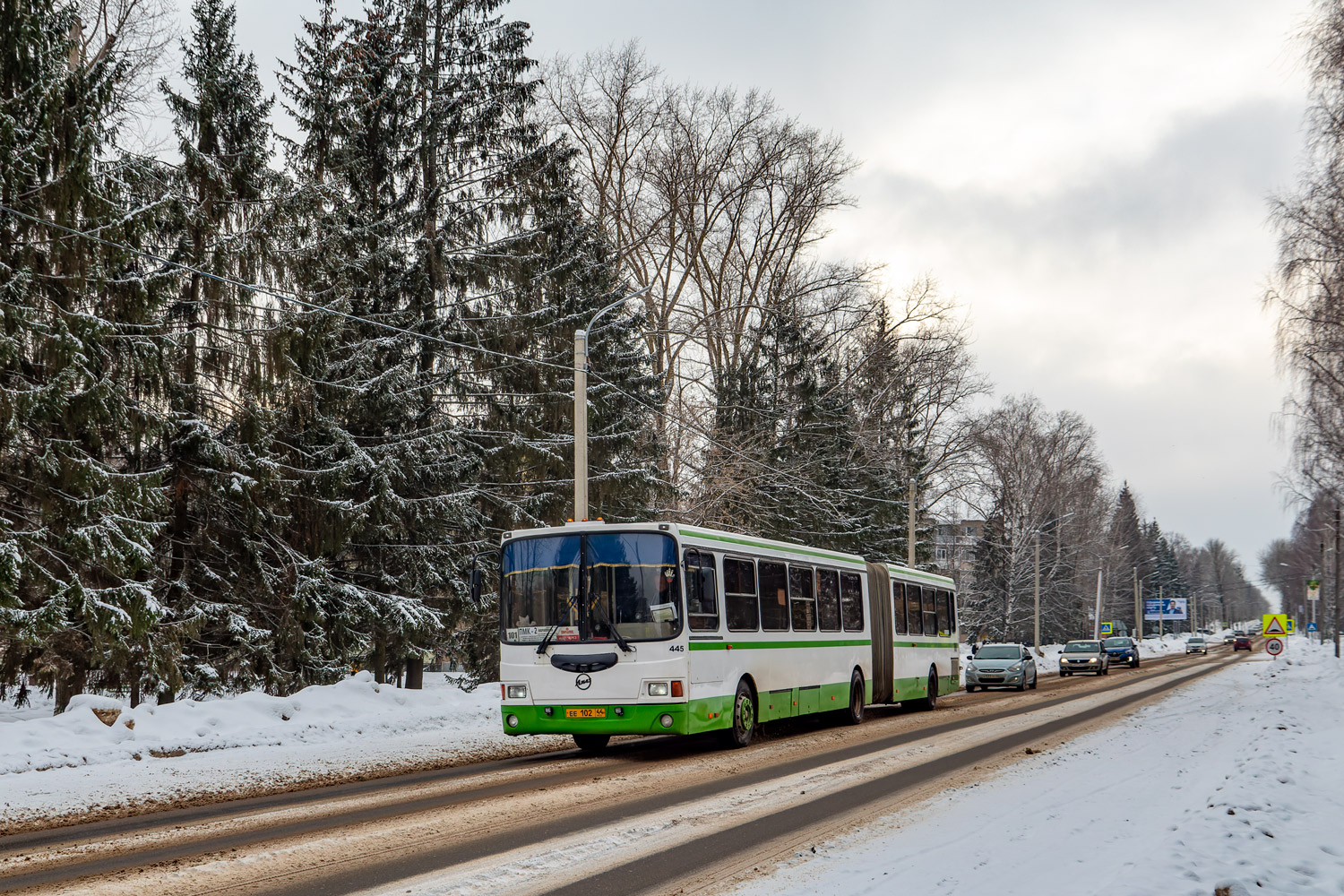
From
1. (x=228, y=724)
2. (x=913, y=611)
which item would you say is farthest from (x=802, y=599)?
(x=228, y=724)

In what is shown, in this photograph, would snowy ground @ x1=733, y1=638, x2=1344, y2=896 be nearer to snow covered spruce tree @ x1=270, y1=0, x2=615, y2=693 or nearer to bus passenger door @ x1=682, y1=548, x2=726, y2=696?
bus passenger door @ x1=682, y1=548, x2=726, y2=696

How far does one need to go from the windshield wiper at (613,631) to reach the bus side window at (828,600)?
18.0 ft

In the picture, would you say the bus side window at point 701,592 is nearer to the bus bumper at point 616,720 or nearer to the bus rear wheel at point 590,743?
the bus bumper at point 616,720

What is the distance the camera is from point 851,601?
67.1 feet

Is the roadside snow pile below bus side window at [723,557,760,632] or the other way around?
below

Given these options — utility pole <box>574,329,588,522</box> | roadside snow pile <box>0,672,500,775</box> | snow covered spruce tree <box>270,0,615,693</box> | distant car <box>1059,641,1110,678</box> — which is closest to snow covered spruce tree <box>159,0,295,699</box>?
snow covered spruce tree <box>270,0,615,693</box>

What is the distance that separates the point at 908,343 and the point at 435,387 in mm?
29668

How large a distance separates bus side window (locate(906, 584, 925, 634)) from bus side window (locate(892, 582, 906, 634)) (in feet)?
0.97

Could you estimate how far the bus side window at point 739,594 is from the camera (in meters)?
15.6

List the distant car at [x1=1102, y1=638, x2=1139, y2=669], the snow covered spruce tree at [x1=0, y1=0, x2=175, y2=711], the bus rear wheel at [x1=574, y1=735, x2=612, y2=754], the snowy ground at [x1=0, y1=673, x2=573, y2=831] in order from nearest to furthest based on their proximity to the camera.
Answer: the snowy ground at [x1=0, y1=673, x2=573, y2=831], the bus rear wheel at [x1=574, y1=735, x2=612, y2=754], the snow covered spruce tree at [x1=0, y1=0, x2=175, y2=711], the distant car at [x1=1102, y1=638, x2=1139, y2=669]

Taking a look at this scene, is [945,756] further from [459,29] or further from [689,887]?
[459,29]

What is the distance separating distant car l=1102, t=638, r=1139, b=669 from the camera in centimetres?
5581

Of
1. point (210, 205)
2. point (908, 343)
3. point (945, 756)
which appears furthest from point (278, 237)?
point (908, 343)

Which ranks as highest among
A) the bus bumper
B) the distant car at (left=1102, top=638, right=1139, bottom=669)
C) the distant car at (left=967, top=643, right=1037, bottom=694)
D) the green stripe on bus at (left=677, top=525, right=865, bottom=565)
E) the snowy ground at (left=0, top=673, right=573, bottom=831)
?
the green stripe on bus at (left=677, top=525, right=865, bottom=565)
